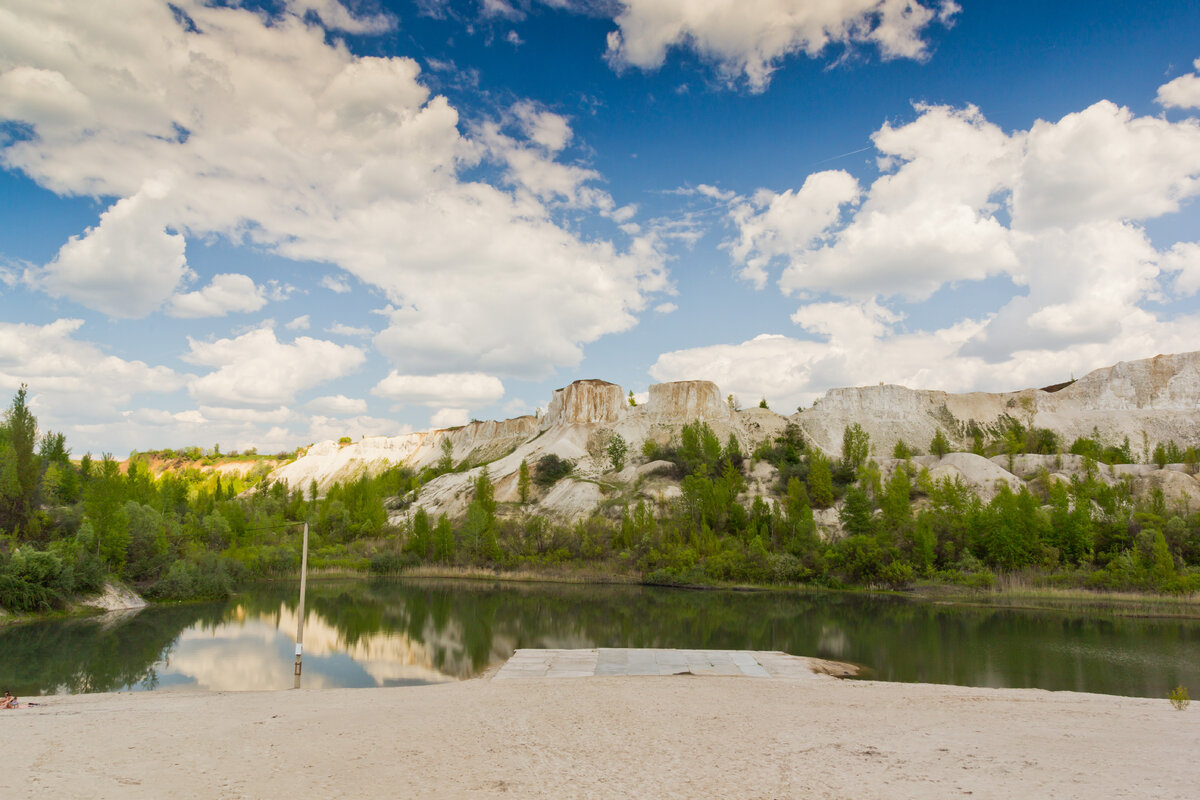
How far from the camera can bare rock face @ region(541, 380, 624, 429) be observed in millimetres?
77500

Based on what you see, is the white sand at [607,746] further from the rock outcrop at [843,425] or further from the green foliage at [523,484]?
the green foliage at [523,484]

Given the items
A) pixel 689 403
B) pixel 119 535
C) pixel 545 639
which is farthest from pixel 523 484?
pixel 545 639

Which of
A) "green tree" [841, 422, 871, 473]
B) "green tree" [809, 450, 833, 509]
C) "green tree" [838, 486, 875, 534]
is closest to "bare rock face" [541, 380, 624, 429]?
"green tree" [841, 422, 871, 473]

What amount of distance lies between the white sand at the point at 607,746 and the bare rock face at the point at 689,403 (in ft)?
200

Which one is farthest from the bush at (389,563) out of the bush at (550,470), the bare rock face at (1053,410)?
the bare rock face at (1053,410)

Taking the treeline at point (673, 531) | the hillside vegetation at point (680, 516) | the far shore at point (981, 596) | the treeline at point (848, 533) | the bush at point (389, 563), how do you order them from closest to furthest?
the far shore at point (981, 596)
the treeline at point (673, 531)
the hillside vegetation at point (680, 516)
the treeline at point (848, 533)
the bush at point (389, 563)

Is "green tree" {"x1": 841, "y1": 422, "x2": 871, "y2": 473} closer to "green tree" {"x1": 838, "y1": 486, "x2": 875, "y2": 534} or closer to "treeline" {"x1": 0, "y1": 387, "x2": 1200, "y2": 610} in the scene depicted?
"treeline" {"x1": 0, "y1": 387, "x2": 1200, "y2": 610}

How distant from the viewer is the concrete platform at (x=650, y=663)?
16844 millimetres

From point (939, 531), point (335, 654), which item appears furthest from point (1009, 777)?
point (939, 531)

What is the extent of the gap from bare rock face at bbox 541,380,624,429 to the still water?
42495 mm

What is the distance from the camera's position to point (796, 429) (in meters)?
64.8

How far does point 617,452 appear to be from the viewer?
64.9 meters

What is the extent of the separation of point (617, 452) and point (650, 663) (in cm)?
4703

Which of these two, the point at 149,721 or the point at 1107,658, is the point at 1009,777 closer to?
the point at 149,721
